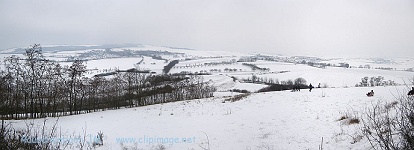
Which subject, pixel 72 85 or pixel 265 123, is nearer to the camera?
pixel 265 123

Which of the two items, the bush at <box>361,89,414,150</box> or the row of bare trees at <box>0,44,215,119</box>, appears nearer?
the bush at <box>361,89,414,150</box>

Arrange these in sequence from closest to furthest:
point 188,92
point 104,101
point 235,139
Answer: point 235,139 → point 104,101 → point 188,92

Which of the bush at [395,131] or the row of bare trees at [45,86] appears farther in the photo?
the row of bare trees at [45,86]

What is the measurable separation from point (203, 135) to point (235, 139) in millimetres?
2155

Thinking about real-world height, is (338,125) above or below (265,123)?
above

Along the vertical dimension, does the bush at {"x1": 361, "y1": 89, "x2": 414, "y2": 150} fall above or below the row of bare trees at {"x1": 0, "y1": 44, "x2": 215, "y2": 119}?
above

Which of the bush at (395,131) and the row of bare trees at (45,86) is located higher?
the bush at (395,131)

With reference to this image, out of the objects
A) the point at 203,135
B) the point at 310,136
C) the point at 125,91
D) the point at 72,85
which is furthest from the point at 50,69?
the point at 310,136

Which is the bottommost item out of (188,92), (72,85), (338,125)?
(188,92)

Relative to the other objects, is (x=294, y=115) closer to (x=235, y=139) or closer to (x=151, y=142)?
(x=235, y=139)

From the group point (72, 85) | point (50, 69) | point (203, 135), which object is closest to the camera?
point (203, 135)

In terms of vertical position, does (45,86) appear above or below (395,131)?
below

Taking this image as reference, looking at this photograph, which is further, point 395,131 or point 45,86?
point 45,86

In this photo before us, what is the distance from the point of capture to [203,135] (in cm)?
1291
